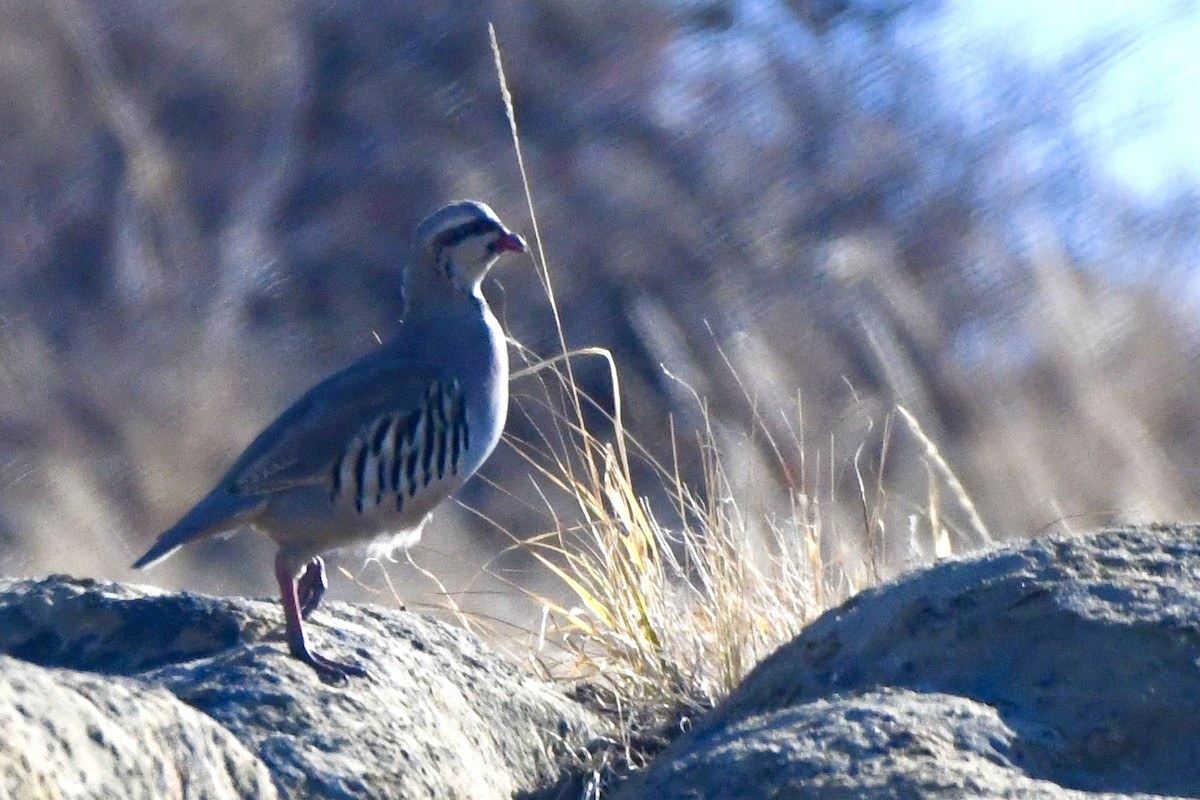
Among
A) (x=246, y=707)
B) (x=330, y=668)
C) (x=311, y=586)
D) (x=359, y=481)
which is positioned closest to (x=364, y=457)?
(x=359, y=481)

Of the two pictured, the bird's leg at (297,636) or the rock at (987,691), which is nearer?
the rock at (987,691)

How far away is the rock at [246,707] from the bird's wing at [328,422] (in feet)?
1.00

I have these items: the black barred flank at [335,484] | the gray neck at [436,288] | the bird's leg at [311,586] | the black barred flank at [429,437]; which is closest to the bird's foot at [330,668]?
the bird's leg at [311,586]

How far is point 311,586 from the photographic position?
4.79m

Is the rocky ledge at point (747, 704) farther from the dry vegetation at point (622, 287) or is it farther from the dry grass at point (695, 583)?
the dry vegetation at point (622, 287)

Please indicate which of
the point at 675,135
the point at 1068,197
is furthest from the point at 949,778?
the point at 675,135

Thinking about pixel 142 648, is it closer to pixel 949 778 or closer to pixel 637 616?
pixel 637 616

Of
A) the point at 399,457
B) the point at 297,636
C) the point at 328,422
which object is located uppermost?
the point at 328,422

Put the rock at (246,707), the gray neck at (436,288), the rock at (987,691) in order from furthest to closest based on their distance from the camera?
1. the gray neck at (436,288)
2. the rock at (987,691)
3. the rock at (246,707)

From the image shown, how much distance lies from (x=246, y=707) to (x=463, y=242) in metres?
1.98

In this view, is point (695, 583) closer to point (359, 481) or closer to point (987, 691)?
point (359, 481)

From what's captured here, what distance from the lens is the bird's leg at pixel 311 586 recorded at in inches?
185

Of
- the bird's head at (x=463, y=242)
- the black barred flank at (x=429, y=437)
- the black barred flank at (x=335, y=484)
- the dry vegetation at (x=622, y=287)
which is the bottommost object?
the black barred flank at (x=335, y=484)

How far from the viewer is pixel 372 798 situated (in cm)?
356
